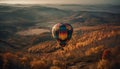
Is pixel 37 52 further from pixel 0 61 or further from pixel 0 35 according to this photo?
pixel 0 35

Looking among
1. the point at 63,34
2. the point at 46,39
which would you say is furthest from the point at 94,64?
the point at 46,39

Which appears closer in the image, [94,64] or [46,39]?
[94,64]

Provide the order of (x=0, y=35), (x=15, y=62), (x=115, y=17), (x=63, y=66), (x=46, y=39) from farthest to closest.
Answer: (x=115, y=17) → (x=0, y=35) → (x=46, y=39) → (x=15, y=62) → (x=63, y=66)

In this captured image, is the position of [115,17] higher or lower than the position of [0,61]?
lower

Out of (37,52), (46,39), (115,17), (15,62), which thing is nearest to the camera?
(15,62)

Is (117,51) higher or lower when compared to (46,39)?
higher

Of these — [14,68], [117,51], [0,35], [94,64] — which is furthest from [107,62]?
[0,35]

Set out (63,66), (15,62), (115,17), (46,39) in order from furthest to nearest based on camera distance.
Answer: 1. (115,17)
2. (46,39)
3. (15,62)
4. (63,66)

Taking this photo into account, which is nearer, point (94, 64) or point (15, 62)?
point (94, 64)

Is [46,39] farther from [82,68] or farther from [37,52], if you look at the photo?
[82,68]

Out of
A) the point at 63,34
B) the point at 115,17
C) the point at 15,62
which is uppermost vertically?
the point at 63,34
